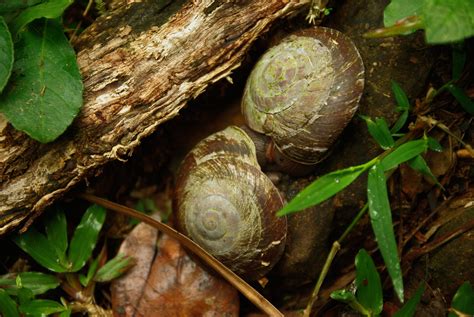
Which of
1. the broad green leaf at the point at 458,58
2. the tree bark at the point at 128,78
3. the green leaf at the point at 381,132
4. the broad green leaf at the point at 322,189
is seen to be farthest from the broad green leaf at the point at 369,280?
the tree bark at the point at 128,78

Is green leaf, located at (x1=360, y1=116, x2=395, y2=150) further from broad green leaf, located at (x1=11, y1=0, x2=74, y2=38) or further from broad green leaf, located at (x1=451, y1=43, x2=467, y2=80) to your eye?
broad green leaf, located at (x1=11, y1=0, x2=74, y2=38)

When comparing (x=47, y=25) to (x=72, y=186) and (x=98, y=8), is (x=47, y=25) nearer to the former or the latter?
(x=98, y=8)

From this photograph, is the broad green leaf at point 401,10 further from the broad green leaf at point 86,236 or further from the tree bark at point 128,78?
the broad green leaf at point 86,236

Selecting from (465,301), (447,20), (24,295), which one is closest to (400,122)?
(447,20)

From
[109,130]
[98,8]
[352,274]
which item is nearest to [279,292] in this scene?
[352,274]

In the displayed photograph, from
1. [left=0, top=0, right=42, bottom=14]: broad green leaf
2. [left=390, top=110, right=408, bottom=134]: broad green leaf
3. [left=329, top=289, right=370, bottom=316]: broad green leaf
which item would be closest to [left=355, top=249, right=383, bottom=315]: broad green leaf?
[left=329, top=289, right=370, bottom=316]: broad green leaf

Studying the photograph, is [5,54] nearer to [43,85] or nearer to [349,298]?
[43,85]

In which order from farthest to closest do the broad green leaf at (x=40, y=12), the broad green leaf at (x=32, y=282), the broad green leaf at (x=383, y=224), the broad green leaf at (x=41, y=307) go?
the broad green leaf at (x=32, y=282), the broad green leaf at (x=41, y=307), the broad green leaf at (x=40, y=12), the broad green leaf at (x=383, y=224)
